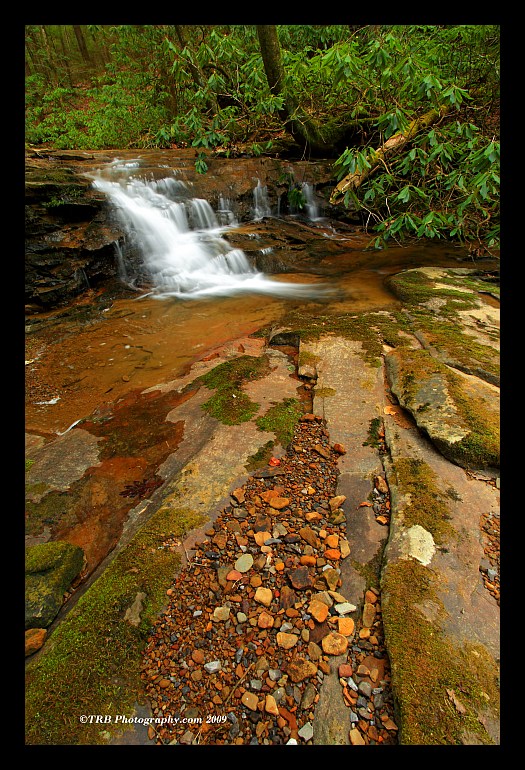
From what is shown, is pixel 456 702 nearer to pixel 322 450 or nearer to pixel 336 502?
pixel 336 502

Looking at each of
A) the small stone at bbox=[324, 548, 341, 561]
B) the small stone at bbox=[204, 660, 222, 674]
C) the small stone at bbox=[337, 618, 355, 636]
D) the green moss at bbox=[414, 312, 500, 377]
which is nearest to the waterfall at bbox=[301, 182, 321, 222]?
the green moss at bbox=[414, 312, 500, 377]

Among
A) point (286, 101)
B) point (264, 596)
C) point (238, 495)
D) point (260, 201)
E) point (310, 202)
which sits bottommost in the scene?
point (264, 596)

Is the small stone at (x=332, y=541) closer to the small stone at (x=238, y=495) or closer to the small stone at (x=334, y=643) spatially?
the small stone at (x=334, y=643)

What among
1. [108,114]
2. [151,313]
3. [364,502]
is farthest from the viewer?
[108,114]

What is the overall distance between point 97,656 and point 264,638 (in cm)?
71

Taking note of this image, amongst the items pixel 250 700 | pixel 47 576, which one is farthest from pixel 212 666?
pixel 47 576

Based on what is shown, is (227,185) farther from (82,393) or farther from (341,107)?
(82,393)

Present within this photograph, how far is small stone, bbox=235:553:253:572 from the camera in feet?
6.48

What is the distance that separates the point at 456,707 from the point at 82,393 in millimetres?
4139

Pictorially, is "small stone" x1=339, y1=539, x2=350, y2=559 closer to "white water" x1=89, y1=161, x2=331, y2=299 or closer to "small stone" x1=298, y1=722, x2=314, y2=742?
"small stone" x1=298, y1=722, x2=314, y2=742

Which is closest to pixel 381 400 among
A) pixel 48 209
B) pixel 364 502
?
pixel 364 502

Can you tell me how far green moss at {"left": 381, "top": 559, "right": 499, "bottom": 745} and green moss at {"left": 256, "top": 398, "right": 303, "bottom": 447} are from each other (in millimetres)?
1342

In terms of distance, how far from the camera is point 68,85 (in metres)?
20.5

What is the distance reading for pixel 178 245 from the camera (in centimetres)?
852
